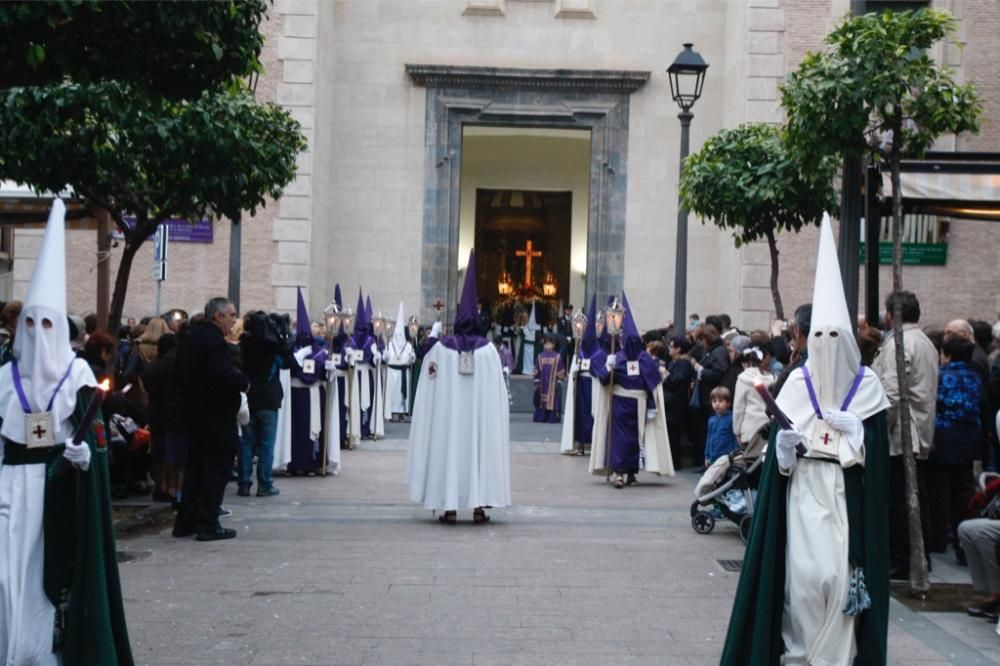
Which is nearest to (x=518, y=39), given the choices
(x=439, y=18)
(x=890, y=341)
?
(x=439, y=18)

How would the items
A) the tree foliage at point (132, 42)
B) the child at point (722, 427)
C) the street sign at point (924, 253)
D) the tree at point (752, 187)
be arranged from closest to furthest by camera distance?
the tree foliage at point (132, 42)
the child at point (722, 427)
the tree at point (752, 187)
the street sign at point (924, 253)

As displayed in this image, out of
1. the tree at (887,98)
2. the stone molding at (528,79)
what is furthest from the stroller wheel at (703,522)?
the stone molding at (528,79)

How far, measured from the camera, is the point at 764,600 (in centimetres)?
605

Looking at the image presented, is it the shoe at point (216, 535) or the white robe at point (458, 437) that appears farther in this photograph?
the white robe at point (458, 437)

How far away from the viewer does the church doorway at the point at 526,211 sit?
34.8 meters

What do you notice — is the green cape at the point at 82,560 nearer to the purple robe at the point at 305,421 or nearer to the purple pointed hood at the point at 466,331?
the purple pointed hood at the point at 466,331

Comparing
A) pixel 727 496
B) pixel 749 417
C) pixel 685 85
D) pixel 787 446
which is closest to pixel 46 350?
pixel 787 446

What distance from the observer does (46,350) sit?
5902 millimetres

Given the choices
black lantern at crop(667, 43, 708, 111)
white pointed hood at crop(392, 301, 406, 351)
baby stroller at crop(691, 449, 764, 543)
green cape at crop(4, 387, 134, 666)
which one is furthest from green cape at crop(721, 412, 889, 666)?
white pointed hood at crop(392, 301, 406, 351)

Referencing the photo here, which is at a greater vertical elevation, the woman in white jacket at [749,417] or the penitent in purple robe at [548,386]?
the woman in white jacket at [749,417]

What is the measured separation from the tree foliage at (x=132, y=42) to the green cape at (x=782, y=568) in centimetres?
491

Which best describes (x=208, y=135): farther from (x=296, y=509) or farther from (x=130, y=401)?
(x=296, y=509)

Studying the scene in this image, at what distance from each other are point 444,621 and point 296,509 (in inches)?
204

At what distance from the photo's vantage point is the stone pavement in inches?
284
